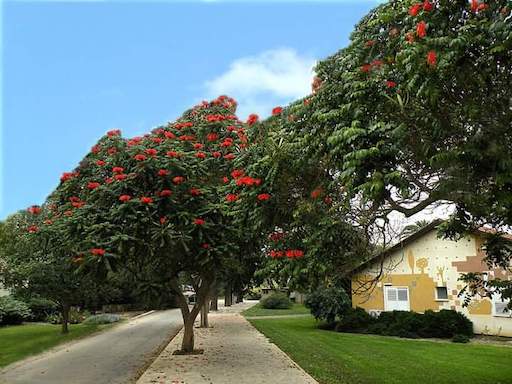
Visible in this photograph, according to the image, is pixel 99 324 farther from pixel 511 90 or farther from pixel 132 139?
pixel 511 90

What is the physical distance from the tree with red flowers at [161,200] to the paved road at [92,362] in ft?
8.90

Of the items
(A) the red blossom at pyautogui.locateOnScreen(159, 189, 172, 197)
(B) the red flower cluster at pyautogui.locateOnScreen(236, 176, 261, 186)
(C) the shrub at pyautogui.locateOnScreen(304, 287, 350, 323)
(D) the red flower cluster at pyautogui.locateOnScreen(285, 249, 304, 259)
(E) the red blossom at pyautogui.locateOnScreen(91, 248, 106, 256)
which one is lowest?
(C) the shrub at pyautogui.locateOnScreen(304, 287, 350, 323)

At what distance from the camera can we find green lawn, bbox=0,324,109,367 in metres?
16.8

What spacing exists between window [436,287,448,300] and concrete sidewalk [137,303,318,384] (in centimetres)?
805

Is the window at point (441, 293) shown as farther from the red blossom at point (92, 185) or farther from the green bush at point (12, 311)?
the green bush at point (12, 311)

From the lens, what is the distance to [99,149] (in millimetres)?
12914

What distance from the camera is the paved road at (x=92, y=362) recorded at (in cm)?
Answer: 1200

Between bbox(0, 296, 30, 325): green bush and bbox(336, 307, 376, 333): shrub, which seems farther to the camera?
bbox(0, 296, 30, 325): green bush

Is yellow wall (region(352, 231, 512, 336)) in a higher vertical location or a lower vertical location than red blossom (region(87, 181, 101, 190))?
lower

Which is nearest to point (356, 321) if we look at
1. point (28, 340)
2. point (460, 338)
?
point (460, 338)

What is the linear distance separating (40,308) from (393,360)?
26953 mm

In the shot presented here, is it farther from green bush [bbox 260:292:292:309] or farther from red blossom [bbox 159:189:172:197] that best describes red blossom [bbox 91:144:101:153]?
green bush [bbox 260:292:292:309]

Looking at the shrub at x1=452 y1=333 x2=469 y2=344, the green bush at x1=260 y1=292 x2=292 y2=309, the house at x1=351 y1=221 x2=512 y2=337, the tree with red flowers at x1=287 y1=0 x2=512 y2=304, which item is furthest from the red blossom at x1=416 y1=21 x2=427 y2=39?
the green bush at x1=260 y1=292 x2=292 y2=309


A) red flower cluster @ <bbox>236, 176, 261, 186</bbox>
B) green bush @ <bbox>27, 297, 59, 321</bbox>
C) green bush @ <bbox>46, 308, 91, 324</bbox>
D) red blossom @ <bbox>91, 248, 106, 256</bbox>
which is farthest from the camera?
green bush @ <bbox>27, 297, 59, 321</bbox>
